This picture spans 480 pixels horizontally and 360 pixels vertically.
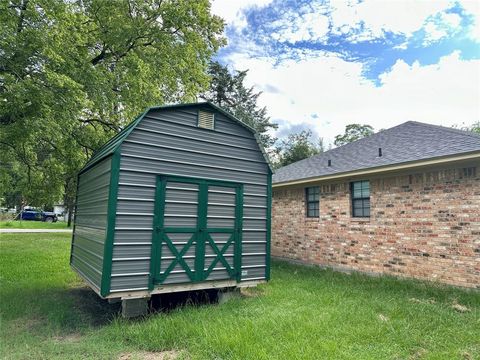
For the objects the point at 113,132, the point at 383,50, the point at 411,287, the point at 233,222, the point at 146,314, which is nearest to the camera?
the point at 146,314

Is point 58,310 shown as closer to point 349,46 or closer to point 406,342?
point 406,342

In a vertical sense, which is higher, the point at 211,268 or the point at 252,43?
the point at 252,43

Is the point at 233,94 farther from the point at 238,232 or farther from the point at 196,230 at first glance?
the point at 196,230

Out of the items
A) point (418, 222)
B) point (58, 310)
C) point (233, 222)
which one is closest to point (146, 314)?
point (58, 310)

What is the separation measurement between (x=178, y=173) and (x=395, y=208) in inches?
224

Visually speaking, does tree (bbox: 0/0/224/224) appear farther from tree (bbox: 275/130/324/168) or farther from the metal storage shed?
tree (bbox: 275/130/324/168)

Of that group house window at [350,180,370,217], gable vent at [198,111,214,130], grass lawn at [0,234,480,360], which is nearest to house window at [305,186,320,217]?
house window at [350,180,370,217]

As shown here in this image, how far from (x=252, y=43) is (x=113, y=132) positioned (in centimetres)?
984

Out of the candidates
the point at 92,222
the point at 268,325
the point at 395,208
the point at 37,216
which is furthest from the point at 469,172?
the point at 37,216

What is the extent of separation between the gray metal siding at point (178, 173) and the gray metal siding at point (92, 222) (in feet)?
1.14

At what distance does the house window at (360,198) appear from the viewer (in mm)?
9055

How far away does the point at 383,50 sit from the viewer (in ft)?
40.8

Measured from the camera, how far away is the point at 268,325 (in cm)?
482

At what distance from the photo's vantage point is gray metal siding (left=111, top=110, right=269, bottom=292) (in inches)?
206
